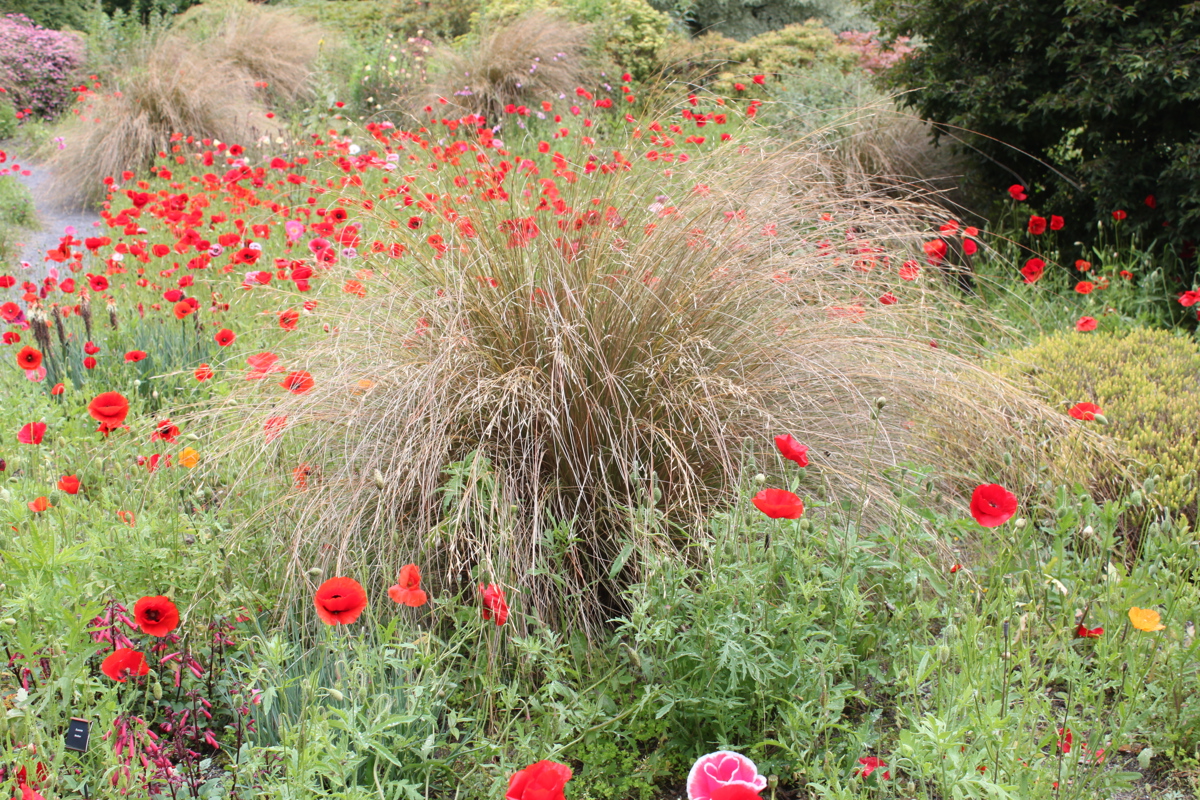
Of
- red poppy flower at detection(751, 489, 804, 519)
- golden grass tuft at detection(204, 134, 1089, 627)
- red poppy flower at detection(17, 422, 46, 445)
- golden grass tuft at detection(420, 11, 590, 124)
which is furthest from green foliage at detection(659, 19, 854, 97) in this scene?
red poppy flower at detection(751, 489, 804, 519)

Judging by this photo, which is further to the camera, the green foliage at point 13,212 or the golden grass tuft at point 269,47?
the golden grass tuft at point 269,47

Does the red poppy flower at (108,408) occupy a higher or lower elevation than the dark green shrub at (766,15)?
lower

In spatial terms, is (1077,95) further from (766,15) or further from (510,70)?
(766,15)

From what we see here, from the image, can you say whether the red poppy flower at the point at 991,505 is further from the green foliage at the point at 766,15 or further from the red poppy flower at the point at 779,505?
the green foliage at the point at 766,15

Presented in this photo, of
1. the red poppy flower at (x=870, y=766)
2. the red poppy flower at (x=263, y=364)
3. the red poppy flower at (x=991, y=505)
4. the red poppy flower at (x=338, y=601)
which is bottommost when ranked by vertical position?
the red poppy flower at (x=870, y=766)

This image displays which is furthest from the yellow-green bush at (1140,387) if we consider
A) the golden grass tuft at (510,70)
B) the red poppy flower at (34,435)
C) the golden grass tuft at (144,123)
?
the golden grass tuft at (144,123)

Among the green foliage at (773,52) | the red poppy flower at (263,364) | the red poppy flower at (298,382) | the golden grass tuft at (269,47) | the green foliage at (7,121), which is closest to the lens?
the red poppy flower at (298,382)

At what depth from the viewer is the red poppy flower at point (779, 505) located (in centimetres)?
143

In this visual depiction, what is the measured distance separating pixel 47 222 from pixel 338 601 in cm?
674

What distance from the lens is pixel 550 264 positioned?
2.33 m

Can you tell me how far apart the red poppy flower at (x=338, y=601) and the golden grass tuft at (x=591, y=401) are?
23.6 inches

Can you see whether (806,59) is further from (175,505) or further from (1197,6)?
(175,505)

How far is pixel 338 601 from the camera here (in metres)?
1.28

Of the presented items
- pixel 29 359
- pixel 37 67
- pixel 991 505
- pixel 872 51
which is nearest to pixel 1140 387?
pixel 991 505
